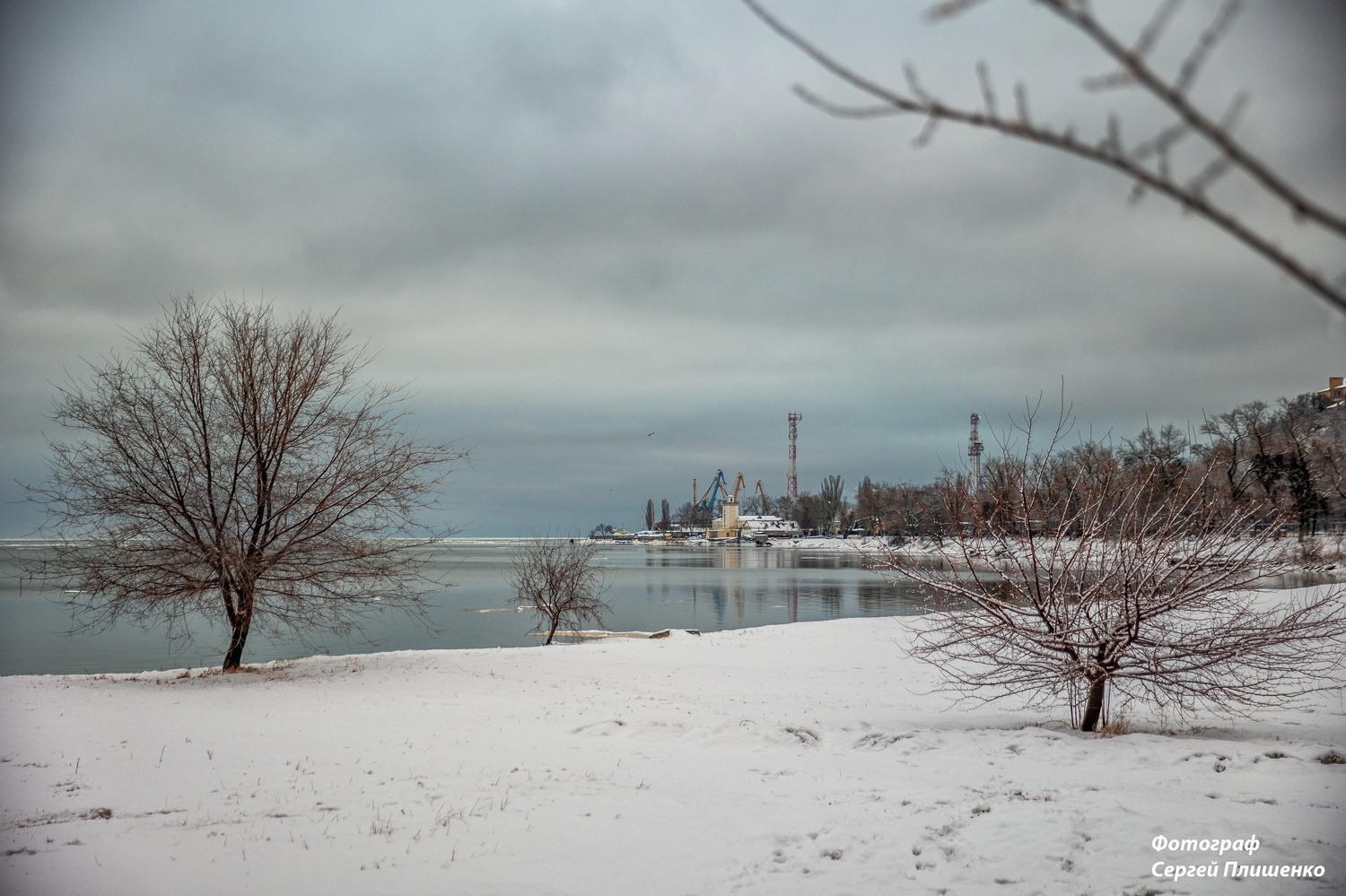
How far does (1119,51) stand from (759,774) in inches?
313

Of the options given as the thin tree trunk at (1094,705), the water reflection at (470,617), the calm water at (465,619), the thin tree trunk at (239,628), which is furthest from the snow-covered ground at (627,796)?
the calm water at (465,619)

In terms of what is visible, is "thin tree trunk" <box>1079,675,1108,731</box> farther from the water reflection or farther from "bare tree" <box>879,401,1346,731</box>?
the water reflection

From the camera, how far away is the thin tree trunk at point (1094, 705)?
929 centimetres

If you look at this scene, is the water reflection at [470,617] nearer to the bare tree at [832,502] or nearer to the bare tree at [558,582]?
the bare tree at [558,582]

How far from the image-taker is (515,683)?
14.4m

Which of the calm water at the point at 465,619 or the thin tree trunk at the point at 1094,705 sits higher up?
the thin tree trunk at the point at 1094,705

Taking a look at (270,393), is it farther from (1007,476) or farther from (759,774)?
(1007,476)

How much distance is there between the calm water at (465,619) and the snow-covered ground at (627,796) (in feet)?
12.9

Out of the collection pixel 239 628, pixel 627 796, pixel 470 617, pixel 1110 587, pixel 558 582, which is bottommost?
pixel 470 617

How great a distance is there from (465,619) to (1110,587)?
2883cm

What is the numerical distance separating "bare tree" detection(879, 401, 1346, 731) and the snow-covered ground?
746mm

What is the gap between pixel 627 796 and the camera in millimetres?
7262

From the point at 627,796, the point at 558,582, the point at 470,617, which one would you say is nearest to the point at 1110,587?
the point at 627,796

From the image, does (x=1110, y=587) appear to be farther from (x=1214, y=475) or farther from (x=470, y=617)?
(x=470, y=617)
